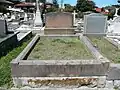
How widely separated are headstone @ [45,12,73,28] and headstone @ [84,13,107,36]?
84cm

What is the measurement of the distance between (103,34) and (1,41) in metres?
4.49

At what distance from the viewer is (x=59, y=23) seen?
26.5 feet

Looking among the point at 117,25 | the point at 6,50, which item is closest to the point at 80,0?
the point at 117,25

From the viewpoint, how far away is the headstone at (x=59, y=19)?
26.1 ft

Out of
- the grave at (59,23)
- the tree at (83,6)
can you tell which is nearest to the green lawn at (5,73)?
the grave at (59,23)

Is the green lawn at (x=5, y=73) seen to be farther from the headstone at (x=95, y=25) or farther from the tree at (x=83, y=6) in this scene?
the tree at (x=83, y=6)

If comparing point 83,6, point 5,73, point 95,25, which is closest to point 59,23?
point 95,25

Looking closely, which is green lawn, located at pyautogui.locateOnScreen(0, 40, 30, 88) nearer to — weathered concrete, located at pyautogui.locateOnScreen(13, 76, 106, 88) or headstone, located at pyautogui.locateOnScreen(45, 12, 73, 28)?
weathered concrete, located at pyautogui.locateOnScreen(13, 76, 106, 88)

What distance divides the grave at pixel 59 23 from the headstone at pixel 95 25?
783 mm

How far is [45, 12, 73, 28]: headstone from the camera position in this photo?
7965mm

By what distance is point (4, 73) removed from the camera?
3.62 m

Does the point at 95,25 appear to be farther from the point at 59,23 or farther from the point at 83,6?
the point at 83,6

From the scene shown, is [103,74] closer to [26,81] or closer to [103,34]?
[26,81]

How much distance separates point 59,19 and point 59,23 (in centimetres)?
19
